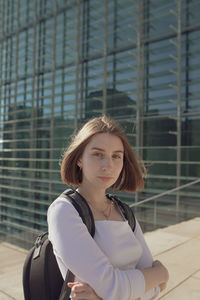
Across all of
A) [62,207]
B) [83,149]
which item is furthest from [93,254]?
[83,149]

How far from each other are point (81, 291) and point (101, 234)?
0.26 m

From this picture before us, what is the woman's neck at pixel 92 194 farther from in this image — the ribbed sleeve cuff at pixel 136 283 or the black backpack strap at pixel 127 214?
the ribbed sleeve cuff at pixel 136 283

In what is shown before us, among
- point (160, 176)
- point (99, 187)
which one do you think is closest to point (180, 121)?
point (160, 176)

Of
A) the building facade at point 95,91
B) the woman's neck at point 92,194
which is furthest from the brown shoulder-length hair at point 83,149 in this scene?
the building facade at point 95,91

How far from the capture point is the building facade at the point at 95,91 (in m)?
12.5

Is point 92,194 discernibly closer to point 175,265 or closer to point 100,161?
point 100,161

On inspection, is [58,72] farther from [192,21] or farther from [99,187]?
[99,187]

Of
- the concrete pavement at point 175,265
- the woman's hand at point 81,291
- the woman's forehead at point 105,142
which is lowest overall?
the concrete pavement at point 175,265

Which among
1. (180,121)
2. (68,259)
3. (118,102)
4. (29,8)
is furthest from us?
(29,8)

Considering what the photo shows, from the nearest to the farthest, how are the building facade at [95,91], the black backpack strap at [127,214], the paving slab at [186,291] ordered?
the black backpack strap at [127,214] → the paving slab at [186,291] → the building facade at [95,91]

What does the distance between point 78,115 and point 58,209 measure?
1563 cm

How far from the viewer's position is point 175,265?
399cm

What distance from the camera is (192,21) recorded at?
41.1 feet

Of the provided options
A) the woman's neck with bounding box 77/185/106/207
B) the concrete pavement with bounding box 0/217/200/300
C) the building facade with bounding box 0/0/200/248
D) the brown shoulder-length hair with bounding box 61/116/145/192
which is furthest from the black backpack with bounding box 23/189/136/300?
the building facade with bounding box 0/0/200/248
